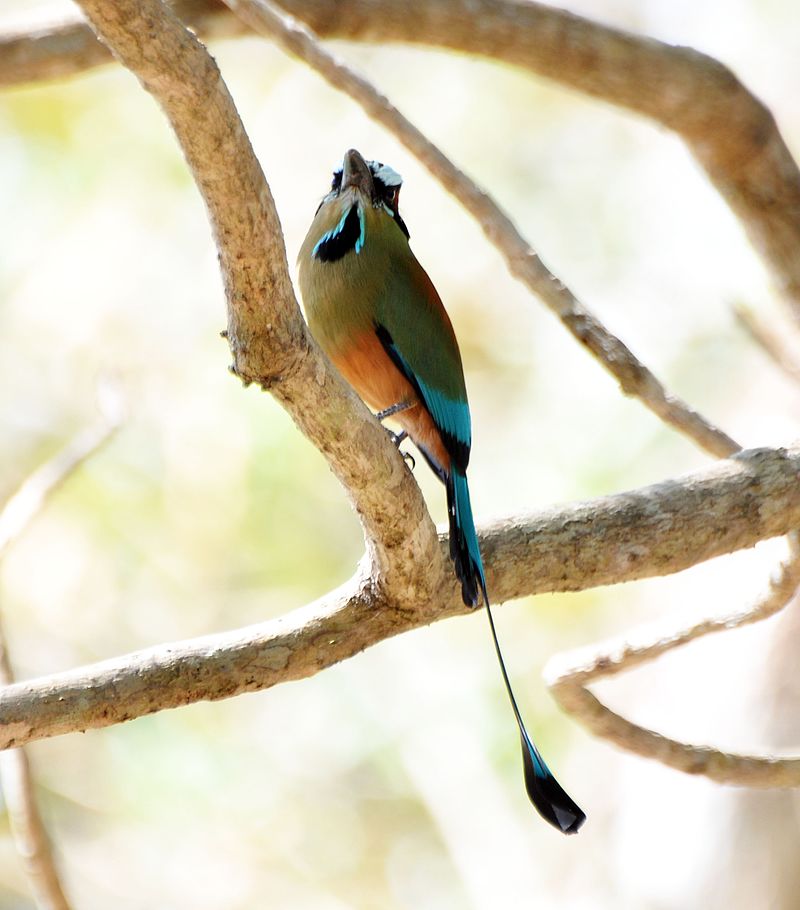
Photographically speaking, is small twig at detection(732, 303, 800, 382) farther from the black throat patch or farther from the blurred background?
the blurred background

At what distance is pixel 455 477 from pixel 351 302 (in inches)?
24.7

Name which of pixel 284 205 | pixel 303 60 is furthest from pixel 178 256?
pixel 303 60

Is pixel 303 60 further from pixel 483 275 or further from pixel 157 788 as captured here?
pixel 483 275

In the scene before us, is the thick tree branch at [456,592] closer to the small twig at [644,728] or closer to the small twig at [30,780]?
the small twig at [644,728]

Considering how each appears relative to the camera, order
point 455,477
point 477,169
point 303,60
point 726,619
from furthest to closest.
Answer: point 477,169 → point 303,60 → point 726,619 → point 455,477

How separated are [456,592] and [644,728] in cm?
76

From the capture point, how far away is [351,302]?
11.0ft

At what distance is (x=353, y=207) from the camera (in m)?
3.69

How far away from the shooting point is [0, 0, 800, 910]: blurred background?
7.09 m

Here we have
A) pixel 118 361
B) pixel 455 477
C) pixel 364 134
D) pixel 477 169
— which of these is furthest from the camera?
pixel 477 169

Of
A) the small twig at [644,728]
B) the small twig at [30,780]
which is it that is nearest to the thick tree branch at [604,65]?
the small twig at [30,780]

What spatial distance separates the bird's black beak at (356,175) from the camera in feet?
12.4

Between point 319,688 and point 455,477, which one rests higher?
point 319,688

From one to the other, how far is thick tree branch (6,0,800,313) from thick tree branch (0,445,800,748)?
1535 mm
